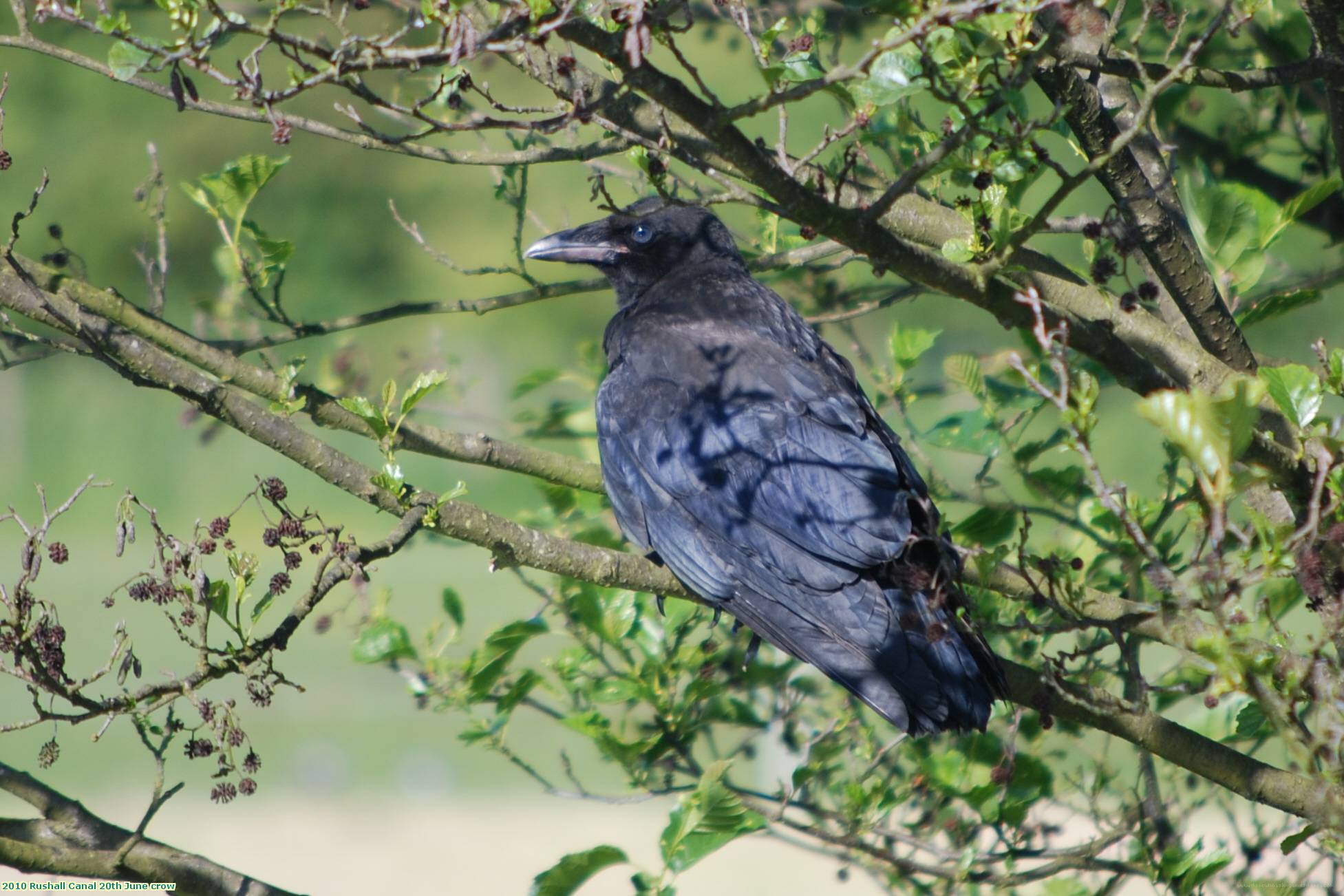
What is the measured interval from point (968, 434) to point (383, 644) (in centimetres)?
136

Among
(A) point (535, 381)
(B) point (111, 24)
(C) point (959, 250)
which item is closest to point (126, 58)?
(B) point (111, 24)

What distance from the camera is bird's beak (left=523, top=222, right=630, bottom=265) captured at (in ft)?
11.8

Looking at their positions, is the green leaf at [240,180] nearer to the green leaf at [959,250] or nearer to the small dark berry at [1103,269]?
the green leaf at [959,250]

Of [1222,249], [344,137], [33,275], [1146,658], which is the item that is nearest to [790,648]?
[1222,249]

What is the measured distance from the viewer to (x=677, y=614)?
2904 mm

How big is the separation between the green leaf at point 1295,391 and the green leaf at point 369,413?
1.39 metres

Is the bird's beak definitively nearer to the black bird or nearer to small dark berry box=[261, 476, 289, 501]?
the black bird

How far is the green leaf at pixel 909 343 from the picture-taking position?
313 centimetres

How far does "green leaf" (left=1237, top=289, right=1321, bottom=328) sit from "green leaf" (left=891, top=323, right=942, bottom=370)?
847 mm

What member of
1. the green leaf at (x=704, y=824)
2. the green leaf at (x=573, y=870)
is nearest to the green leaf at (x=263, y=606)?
the green leaf at (x=573, y=870)

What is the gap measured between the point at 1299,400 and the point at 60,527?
8.59 metres

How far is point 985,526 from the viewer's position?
2.82 m

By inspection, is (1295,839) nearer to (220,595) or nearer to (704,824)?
(704,824)

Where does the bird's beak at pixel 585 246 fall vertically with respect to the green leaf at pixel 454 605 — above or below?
above
